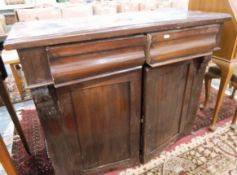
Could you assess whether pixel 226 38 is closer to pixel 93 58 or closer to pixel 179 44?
pixel 179 44

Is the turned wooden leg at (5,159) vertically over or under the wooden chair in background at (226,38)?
under

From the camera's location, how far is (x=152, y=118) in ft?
3.68

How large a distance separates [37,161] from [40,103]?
2.54ft

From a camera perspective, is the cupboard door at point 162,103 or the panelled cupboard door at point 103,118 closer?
the panelled cupboard door at point 103,118

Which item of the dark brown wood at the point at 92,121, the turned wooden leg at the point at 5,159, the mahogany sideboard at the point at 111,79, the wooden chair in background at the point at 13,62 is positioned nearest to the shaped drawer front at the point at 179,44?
the mahogany sideboard at the point at 111,79

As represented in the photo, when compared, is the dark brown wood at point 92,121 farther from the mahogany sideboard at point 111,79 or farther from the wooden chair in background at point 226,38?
the wooden chair in background at point 226,38

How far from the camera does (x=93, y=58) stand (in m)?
0.77

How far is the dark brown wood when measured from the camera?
0.84 m

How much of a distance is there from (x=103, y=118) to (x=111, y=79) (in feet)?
0.74

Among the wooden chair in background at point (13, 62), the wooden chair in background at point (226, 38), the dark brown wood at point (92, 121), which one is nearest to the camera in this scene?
the dark brown wood at point (92, 121)

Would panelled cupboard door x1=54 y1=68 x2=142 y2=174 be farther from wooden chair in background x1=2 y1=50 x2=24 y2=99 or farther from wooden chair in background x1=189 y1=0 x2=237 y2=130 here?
wooden chair in background x1=2 y1=50 x2=24 y2=99

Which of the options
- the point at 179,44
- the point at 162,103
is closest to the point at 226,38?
the point at 179,44

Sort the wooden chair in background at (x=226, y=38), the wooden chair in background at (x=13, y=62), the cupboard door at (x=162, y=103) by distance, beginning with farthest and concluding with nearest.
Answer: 1. the wooden chair in background at (x=13, y=62)
2. the wooden chair in background at (x=226, y=38)
3. the cupboard door at (x=162, y=103)

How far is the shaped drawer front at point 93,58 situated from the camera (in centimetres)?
71
